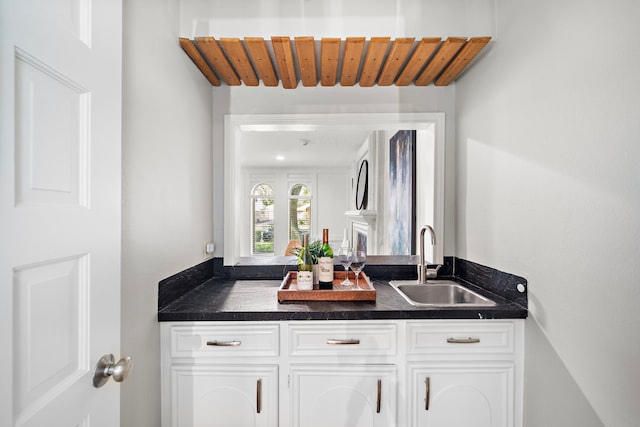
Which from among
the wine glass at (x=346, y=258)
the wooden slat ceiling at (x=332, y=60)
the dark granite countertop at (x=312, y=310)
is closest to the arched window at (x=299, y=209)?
the wooden slat ceiling at (x=332, y=60)

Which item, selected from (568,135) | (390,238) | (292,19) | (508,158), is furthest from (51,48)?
(390,238)

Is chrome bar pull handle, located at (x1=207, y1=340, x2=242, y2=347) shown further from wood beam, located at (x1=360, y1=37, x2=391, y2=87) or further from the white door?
wood beam, located at (x1=360, y1=37, x2=391, y2=87)

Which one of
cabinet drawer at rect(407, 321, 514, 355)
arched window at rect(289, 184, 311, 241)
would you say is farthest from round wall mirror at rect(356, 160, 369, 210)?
cabinet drawer at rect(407, 321, 514, 355)

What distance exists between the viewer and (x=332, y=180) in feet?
23.5

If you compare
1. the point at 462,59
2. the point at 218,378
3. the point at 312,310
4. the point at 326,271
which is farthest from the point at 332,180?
the point at 218,378

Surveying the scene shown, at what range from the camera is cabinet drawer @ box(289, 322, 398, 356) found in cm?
140

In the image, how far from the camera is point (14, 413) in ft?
1.70

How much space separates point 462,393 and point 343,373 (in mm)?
558

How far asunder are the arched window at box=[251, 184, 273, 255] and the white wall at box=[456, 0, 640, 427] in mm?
6127

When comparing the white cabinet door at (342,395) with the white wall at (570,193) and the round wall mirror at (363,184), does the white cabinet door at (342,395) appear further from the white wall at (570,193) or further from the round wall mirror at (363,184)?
the round wall mirror at (363,184)

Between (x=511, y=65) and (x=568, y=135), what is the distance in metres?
0.52

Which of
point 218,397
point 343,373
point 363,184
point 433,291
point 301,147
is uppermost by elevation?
point 301,147

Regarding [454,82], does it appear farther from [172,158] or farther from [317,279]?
[172,158]

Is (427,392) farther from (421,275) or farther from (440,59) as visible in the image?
(440,59)
